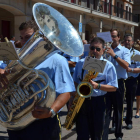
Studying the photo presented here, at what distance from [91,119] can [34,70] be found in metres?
1.64

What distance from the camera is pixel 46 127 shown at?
105 inches

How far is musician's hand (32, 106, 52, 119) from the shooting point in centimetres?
246

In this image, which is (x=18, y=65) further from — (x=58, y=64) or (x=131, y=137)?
(x=131, y=137)

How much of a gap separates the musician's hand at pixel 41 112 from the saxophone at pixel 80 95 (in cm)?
115

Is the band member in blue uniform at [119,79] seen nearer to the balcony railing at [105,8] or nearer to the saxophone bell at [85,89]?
the saxophone bell at [85,89]

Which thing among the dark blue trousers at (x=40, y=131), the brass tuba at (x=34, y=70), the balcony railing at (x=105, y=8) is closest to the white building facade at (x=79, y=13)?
the balcony railing at (x=105, y=8)

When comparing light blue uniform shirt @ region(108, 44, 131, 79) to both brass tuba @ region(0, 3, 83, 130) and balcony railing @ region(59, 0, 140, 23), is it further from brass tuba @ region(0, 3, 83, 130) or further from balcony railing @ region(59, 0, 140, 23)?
balcony railing @ region(59, 0, 140, 23)

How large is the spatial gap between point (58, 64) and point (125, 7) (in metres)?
33.6

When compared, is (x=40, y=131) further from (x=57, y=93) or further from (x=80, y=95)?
(x=80, y=95)

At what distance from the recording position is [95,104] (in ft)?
12.7

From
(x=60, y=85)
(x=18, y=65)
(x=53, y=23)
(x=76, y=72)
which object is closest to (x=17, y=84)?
(x=18, y=65)

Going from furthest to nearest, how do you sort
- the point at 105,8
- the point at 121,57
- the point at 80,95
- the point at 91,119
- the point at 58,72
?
the point at 105,8 → the point at 121,57 → the point at 91,119 → the point at 80,95 → the point at 58,72

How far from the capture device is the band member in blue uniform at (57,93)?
2609 millimetres

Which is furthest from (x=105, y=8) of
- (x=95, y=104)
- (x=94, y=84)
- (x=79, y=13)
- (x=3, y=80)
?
(x=3, y=80)
